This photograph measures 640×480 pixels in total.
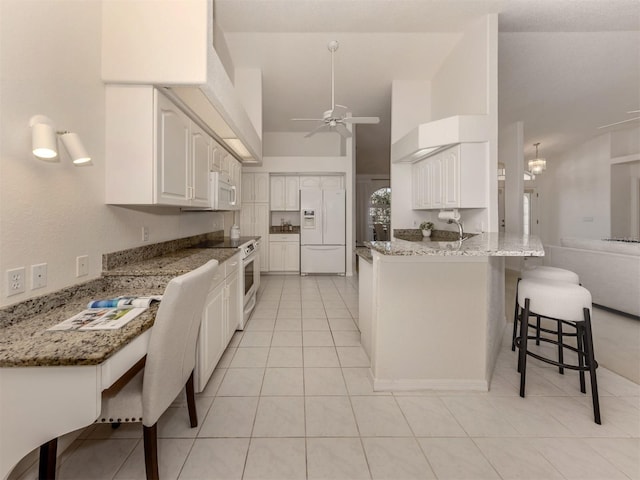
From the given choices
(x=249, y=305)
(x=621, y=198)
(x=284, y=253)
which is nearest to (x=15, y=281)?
(x=249, y=305)

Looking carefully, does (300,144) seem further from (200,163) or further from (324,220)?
(200,163)

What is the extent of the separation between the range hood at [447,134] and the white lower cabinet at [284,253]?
122 inches

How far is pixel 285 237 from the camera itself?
19.4 ft

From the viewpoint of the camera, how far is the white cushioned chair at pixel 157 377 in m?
1.16

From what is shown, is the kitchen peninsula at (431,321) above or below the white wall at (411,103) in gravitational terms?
below

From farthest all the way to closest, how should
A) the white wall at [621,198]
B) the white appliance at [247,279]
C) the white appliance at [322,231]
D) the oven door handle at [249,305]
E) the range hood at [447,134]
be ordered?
the white wall at [621,198], the white appliance at [322,231], the oven door handle at [249,305], the white appliance at [247,279], the range hood at [447,134]

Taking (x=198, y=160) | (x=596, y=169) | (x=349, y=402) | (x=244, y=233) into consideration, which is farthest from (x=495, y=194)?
(x=596, y=169)

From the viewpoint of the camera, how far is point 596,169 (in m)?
6.69

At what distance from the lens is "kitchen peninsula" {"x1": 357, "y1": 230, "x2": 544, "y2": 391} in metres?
1.95

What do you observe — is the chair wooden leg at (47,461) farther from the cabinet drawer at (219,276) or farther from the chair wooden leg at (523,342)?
the chair wooden leg at (523,342)

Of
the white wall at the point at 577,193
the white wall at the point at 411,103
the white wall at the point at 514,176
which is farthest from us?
the white wall at the point at 577,193

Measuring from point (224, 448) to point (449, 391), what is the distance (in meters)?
1.49

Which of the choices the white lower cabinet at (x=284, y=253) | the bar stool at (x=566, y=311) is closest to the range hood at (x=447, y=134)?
the bar stool at (x=566, y=311)

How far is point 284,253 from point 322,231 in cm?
91
